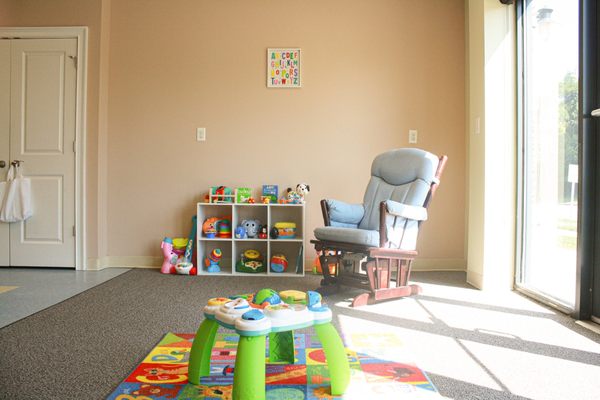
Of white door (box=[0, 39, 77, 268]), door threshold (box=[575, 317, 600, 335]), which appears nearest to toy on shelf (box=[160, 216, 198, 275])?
white door (box=[0, 39, 77, 268])

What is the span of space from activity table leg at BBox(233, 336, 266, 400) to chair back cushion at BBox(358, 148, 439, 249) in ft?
5.20

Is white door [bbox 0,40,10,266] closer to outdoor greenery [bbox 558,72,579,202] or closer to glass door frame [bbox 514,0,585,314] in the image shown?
glass door frame [bbox 514,0,585,314]

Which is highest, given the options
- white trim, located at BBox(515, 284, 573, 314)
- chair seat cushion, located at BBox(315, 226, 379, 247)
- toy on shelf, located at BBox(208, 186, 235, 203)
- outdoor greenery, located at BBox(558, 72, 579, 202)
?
outdoor greenery, located at BBox(558, 72, 579, 202)

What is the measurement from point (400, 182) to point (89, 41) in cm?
295

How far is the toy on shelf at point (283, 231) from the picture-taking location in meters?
3.64

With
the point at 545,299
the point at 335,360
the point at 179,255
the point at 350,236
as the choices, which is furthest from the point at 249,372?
the point at 179,255

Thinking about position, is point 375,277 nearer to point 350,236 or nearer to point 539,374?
point 350,236

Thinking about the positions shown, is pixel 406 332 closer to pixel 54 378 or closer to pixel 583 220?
pixel 583 220

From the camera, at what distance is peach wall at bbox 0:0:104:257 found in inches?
148

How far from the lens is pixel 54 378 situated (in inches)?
58.9

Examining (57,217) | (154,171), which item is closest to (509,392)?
(154,171)

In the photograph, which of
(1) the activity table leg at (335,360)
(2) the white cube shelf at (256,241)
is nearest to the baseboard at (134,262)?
(2) the white cube shelf at (256,241)

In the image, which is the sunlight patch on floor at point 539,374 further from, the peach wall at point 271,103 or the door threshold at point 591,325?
the peach wall at point 271,103

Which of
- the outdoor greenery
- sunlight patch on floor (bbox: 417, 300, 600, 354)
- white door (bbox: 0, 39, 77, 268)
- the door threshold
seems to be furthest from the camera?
white door (bbox: 0, 39, 77, 268)
